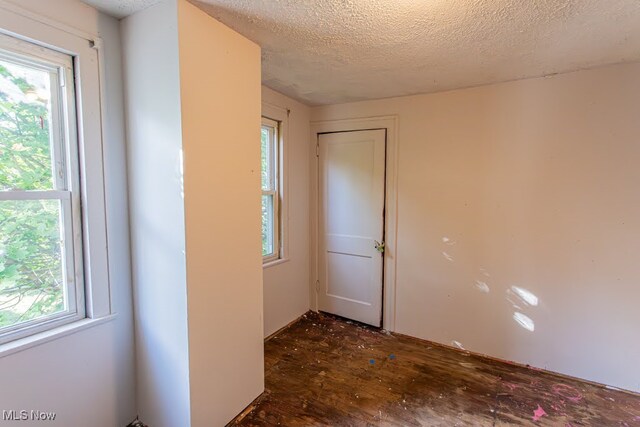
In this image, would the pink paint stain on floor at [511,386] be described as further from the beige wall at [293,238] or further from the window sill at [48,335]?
the window sill at [48,335]

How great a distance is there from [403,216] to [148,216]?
7.10 feet

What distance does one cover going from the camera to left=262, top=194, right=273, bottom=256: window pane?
9.68 feet

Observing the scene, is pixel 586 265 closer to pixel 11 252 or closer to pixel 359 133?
pixel 359 133

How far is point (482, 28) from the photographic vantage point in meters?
1.65

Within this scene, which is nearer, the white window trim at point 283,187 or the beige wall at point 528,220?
the beige wall at point 528,220

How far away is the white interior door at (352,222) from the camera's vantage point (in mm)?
3064

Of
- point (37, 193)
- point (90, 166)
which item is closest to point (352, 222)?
point (90, 166)

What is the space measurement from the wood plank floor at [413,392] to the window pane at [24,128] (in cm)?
174

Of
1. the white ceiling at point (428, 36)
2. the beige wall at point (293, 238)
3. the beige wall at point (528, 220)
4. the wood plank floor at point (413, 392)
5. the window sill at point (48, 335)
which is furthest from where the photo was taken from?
the beige wall at point (293, 238)

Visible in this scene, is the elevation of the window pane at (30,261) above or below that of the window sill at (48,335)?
above

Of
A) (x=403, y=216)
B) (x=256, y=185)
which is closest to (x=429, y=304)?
(x=403, y=216)

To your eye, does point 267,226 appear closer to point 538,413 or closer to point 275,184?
point 275,184

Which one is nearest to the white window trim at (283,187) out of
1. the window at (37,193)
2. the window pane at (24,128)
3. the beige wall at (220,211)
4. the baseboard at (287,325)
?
the baseboard at (287,325)

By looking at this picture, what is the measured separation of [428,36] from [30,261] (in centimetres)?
238
